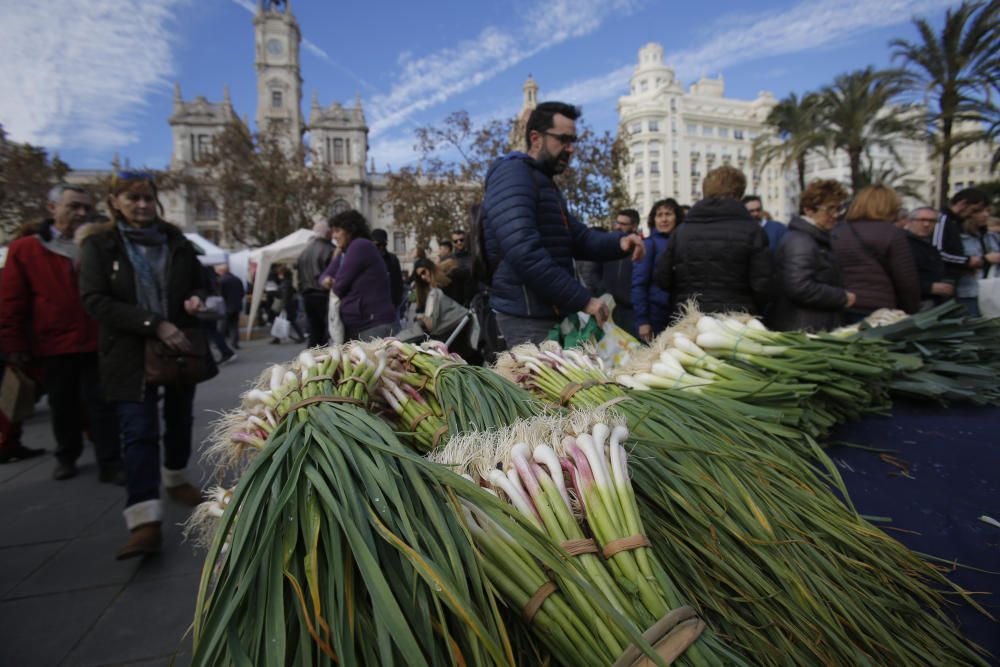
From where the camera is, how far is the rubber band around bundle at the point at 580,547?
0.82 meters

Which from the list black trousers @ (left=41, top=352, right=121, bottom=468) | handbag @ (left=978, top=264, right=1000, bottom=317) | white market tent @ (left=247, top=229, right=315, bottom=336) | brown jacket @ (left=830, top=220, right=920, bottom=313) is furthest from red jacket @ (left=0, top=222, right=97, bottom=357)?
white market tent @ (left=247, top=229, right=315, bottom=336)

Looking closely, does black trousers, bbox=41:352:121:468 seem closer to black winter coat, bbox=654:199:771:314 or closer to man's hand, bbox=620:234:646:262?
man's hand, bbox=620:234:646:262

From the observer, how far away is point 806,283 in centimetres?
298

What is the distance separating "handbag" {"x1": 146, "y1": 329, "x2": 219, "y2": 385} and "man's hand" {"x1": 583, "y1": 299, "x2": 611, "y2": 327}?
230cm

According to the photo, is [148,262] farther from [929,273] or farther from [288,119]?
[288,119]

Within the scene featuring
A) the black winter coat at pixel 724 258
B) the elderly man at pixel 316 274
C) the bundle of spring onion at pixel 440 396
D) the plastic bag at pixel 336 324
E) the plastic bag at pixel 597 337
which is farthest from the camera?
the elderly man at pixel 316 274

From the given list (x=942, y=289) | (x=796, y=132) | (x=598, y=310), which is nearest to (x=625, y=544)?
(x=598, y=310)

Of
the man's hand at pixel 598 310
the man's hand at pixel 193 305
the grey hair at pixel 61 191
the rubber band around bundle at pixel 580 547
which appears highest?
the grey hair at pixel 61 191

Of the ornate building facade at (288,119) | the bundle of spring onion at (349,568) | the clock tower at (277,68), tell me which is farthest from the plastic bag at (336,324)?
the clock tower at (277,68)

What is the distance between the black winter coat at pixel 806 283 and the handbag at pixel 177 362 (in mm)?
3602

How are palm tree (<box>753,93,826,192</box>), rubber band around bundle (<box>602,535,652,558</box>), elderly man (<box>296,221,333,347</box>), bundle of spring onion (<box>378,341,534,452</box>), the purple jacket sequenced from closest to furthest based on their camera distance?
1. rubber band around bundle (<box>602,535,652,558</box>)
2. bundle of spring onion (<box>378,341,534,452</box>)
3. the purple jacket
4. elderly man (<box>296,221,333,347</box>)
5. palm tree (<box>753,93,826,192</box>)

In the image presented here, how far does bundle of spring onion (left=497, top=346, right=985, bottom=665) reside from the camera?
33.5 inches

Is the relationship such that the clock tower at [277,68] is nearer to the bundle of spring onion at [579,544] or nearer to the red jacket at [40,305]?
the red jacket at [40,305]

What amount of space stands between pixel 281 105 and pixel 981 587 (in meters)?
75.3
